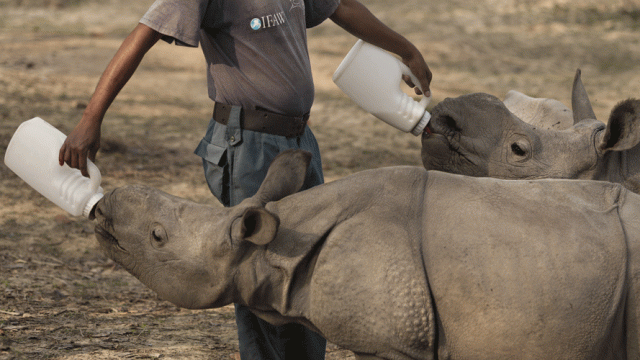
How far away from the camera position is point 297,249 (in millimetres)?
2588

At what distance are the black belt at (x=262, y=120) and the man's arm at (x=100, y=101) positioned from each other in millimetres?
532

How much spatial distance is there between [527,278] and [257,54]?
1.58 m

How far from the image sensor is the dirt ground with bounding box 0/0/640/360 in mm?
4578

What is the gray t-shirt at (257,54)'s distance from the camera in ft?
10.6

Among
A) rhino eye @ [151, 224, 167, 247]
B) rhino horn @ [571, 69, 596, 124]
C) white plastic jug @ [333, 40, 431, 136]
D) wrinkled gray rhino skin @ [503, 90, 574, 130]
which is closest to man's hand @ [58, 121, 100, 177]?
rhino eye @ [151, 224, 167, 247]

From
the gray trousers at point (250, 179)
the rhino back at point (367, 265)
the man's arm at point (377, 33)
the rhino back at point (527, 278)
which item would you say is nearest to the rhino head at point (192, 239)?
the rhino back at point (367, 265)

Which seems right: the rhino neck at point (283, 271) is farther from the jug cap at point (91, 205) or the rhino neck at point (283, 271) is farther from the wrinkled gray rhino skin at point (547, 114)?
the wrinkled gray rhino skin at point (547, 114)


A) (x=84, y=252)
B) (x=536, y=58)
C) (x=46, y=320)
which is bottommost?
(x=536, y=58)

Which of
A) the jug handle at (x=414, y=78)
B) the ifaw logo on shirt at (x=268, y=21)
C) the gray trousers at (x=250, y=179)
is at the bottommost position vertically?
the gray trousers at (x=250, y=179)

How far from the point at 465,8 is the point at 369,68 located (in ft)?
42.9

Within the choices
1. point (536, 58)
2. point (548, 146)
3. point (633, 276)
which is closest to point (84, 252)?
point (548, 146)

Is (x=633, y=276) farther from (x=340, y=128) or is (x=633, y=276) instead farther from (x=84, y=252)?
(x=340, y=128)

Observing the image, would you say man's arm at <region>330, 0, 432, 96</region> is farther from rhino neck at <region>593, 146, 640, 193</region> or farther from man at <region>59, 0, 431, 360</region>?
rhino neck at <region>593, 146, 640, 193</region>

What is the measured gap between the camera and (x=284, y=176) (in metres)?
2.84
